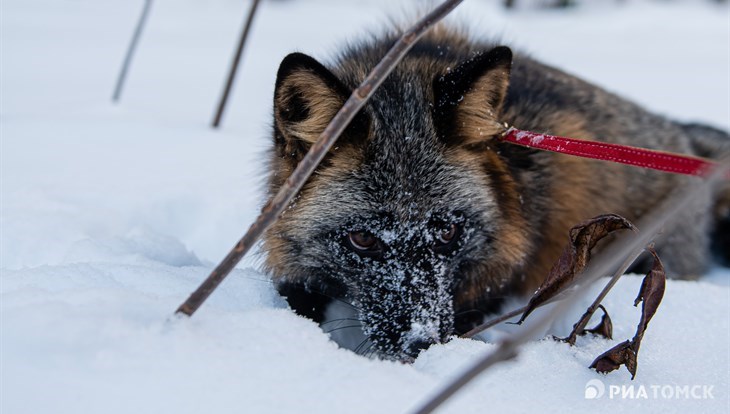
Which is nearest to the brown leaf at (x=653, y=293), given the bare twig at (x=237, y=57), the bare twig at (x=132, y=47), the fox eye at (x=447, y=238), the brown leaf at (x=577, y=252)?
the brown leaf at (x=577, y=252)

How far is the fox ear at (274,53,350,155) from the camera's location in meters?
2.24

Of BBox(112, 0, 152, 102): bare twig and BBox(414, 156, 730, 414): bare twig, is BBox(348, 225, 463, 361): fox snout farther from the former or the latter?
BBox(112, 0, 152, 102): bare twig

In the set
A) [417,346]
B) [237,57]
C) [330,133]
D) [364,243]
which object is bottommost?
[417,346]

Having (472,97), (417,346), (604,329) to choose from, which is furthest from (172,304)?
(472,97)

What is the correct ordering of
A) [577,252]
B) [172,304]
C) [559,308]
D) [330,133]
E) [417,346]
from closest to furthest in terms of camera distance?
[559,308], [330,133], [172,304], [577,252], [417,346]

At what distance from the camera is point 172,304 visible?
1.61m

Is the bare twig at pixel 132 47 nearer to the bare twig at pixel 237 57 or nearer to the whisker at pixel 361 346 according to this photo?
the bare twig at pixel 237 57

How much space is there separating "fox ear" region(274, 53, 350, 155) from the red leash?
0.77 m

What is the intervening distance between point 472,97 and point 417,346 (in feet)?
3.40

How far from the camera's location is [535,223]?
3002 mm

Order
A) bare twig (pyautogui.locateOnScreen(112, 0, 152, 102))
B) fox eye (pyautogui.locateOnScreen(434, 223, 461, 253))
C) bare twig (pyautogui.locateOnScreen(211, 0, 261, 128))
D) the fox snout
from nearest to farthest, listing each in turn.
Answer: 1. the fox snout
2. fox eye (pyautogui.locateOnScreen(434, 223, 461, 253))
3. bare twig (pyautogui.locateOnScreen(211, 0, 261, 128))
4. bare twig (pyautogui.locateOnScreen(112, 0, 152, 102))

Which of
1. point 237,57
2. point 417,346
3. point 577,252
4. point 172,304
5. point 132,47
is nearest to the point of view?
point 172,304

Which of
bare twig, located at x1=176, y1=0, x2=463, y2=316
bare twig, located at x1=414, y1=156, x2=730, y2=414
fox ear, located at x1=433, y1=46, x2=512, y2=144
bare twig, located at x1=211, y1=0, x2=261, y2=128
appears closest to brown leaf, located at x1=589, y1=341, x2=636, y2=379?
bare twig, located at x1=414, y1=156, x2=730, y2=414

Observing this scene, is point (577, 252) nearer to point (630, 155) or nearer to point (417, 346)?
point (630, 155)
